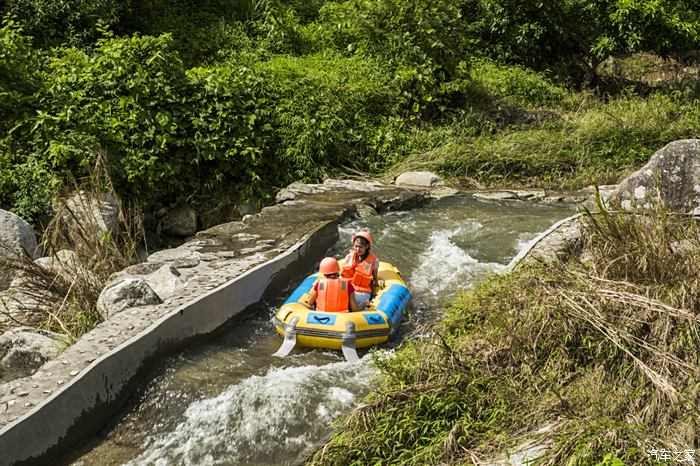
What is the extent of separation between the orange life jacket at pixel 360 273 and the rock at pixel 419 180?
4.39 m

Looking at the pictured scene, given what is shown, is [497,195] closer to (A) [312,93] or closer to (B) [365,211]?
(B) [365,211]

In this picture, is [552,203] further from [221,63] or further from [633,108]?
[221,63]

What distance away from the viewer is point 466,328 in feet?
18.6

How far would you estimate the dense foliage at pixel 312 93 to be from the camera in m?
10.1

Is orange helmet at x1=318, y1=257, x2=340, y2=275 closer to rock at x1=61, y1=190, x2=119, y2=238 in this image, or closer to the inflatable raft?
the inflatable raft

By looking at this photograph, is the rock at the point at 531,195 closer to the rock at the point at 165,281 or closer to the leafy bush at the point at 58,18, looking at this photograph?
the rock at the point at 165,281

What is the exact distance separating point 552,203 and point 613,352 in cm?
644

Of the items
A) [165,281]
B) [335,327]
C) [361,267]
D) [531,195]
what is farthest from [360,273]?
[531,195]

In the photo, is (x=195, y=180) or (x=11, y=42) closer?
(x=11, y=42)

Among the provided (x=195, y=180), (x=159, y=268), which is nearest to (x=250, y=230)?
(x=159, y=268)

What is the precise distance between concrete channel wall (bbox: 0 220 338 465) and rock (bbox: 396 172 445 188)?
447 centimetres

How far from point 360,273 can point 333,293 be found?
2.46ft

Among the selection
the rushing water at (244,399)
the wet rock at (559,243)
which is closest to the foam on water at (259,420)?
the rushing water at (244,399)

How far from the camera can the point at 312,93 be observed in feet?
40.3
